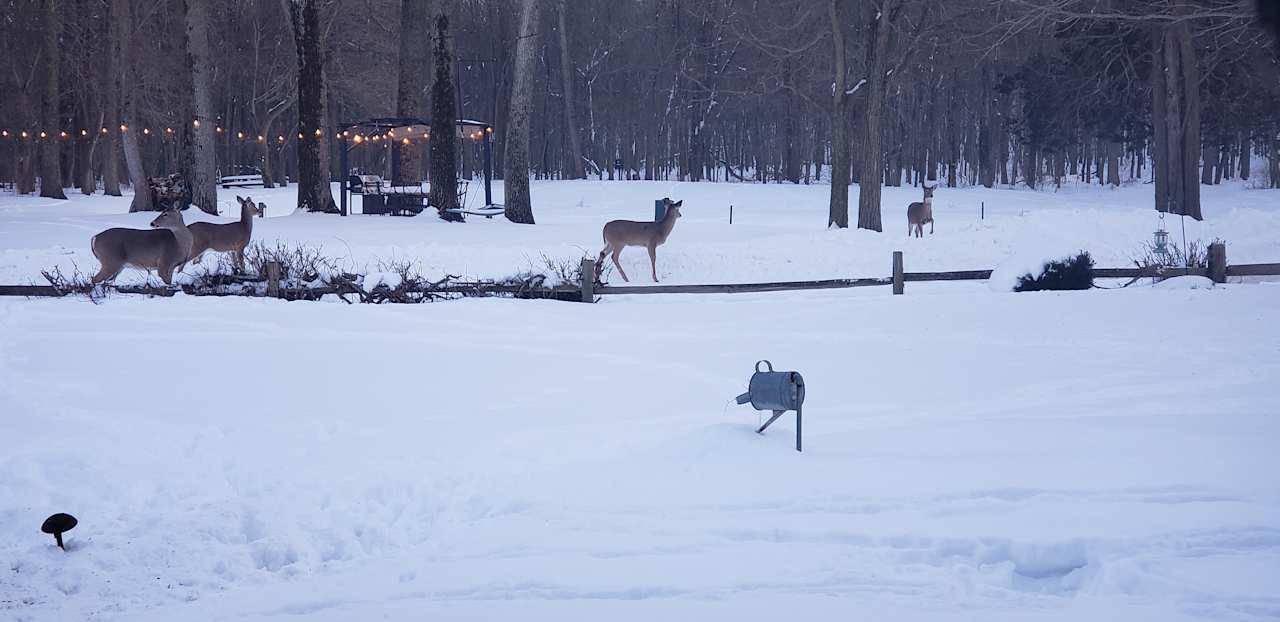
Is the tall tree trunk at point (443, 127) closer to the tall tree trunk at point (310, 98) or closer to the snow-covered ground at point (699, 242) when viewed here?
the snow-covered ground at point (699, 242)

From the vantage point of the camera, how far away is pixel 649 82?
6600cm

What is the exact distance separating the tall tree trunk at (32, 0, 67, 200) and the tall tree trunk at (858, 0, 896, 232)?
105 ft

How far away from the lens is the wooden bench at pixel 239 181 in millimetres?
54100

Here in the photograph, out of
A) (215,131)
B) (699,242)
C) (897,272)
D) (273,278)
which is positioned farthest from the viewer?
(215,131)

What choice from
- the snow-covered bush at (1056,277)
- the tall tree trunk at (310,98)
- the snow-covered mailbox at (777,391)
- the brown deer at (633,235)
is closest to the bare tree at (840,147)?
the brown deer at (633,235)

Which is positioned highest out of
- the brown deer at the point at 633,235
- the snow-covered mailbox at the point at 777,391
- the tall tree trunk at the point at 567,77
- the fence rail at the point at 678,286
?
the tall tree trunk at the point at 567,77

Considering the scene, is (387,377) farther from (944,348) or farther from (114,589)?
(944,348)

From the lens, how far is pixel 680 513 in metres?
6.28

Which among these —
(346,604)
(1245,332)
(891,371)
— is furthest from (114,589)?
(1245,332)

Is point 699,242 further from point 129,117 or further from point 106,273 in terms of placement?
point 129,117

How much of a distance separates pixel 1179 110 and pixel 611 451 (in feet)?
88.3

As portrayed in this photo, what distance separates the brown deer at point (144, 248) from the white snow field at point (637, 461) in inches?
26.1

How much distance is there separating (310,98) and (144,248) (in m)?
14.0

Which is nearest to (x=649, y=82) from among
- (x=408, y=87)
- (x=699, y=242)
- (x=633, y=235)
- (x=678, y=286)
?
(x=408, y=87)
